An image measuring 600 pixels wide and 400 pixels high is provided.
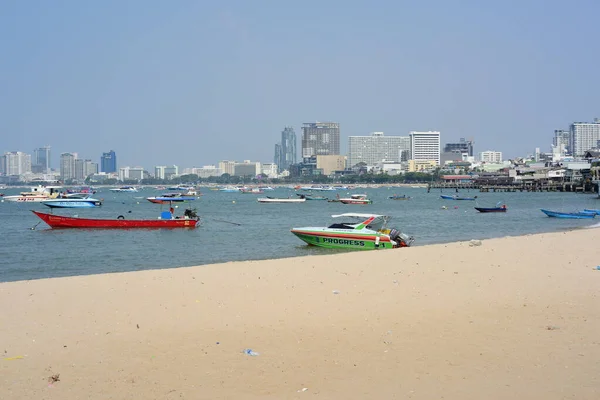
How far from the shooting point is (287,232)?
137 ft

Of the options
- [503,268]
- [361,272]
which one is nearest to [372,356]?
[361,272]

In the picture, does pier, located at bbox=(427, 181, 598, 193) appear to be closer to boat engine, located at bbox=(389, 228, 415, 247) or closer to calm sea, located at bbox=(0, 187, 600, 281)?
calm sea, located at bbox=(0, 187, 600, 281)

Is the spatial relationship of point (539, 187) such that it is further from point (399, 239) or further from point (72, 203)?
point (399, 239)

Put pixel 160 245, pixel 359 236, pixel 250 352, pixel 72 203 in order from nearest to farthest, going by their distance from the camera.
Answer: pixel 250 352 → pixel 359 236 → pixel 160 245 → pixel 72 203

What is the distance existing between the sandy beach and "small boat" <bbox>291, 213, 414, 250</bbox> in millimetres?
10913

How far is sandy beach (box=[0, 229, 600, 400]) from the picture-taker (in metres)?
8.12

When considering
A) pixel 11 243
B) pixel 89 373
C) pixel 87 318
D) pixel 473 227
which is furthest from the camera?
pixel 473 227

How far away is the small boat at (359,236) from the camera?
27.9 metres

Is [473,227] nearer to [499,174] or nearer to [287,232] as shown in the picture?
[287,232]

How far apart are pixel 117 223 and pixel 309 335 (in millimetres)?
36467

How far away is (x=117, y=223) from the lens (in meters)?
44.8

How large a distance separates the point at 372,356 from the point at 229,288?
611 centimetres

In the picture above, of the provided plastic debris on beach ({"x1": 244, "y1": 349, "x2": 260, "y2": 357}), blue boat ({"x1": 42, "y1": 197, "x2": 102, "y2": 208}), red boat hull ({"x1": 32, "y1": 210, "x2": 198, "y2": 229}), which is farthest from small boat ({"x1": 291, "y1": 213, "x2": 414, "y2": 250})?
blue boat ({"x1": 42, "y1": 197, "x2": 102, "y2": 208})

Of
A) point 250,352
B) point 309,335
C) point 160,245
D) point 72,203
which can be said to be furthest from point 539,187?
point 250,352
